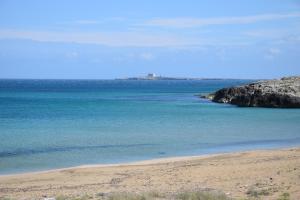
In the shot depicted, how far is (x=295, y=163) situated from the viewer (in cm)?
1836

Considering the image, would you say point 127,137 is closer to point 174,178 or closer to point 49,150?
point 49,150

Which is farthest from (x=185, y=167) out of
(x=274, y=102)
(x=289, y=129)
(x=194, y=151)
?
(x=274, y=102)

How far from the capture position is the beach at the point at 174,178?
14211 millimetres

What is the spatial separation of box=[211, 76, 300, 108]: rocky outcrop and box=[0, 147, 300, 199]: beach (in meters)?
38.8

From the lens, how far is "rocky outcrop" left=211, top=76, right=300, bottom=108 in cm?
6006

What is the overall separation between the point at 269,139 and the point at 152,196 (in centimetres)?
2028

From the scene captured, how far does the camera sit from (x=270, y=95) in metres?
62.4

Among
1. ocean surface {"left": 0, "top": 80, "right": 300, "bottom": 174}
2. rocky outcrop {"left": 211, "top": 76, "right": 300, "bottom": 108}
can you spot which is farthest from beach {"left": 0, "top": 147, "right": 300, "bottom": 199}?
rocky outcrop {"left": 211, "top": 76, "right": 300, "bottom": 108}

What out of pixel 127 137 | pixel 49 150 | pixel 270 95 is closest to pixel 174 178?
pixel 49 150

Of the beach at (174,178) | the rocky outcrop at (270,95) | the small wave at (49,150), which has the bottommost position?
the small wave at (49,150)

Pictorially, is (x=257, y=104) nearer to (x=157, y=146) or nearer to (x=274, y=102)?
(x=274, y=102)

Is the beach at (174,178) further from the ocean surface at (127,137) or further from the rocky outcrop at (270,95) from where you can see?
the rocky outcrop at (270,95)

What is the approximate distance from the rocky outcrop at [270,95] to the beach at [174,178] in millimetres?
38752

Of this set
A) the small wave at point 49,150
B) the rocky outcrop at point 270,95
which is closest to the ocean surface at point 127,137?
the small wave at point 49,150
